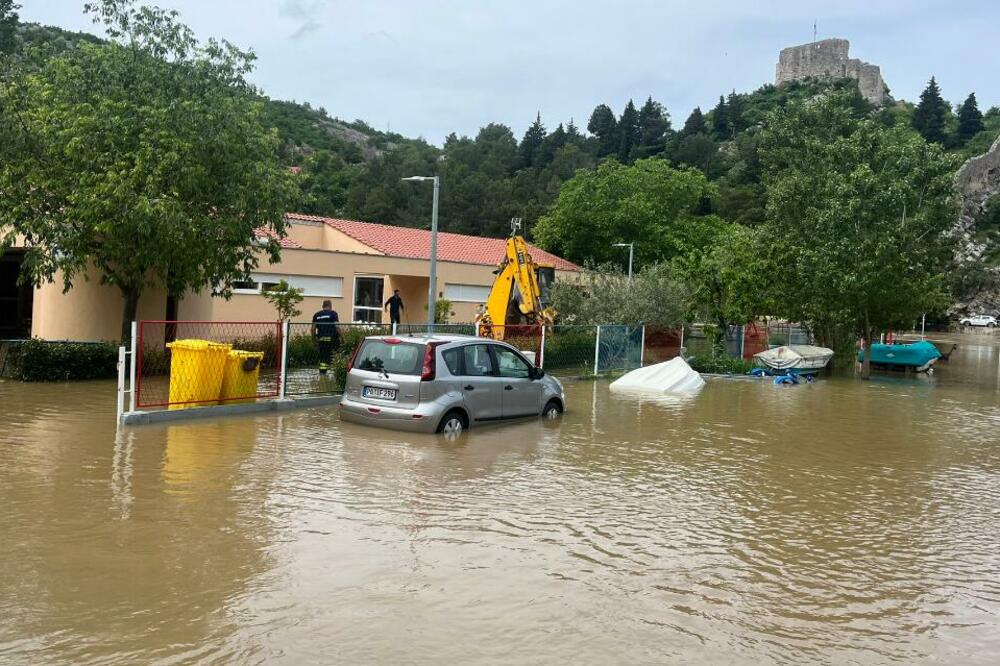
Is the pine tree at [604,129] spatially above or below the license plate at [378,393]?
above

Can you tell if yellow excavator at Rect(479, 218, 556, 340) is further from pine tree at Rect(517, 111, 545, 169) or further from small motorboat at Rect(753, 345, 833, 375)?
pine tree at Rect(517, 111, 545, 169)

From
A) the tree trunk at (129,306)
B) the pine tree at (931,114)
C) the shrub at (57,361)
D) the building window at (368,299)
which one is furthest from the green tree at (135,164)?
the pine tree at (931,114)

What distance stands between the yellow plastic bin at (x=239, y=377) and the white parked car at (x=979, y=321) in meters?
101

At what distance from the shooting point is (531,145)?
403 ft

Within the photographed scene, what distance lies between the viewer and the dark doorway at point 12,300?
24.4 metres

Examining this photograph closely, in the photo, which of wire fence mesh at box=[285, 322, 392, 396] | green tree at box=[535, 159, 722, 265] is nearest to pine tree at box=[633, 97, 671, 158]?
green tree at box=[535, 159, 722, 265]

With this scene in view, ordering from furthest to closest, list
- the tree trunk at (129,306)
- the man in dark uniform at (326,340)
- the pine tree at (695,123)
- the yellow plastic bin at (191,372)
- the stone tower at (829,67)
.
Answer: the stone tower at (829,67), the pine tree at (695,123), the tree trunk at (129,306), the man in dark uniform at (326,340), the yellow plastic bin at (191,372)

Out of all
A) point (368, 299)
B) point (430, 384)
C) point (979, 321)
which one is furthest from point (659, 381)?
point (979, 321)

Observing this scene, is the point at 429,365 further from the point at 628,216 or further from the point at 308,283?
the point at 628,216

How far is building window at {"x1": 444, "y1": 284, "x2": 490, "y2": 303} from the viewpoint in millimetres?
38719

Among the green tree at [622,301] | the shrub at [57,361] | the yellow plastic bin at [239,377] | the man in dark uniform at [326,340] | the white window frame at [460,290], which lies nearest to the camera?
the yellow plastic bin at [239,377]

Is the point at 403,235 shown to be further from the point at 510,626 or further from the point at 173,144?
the point at 510,626

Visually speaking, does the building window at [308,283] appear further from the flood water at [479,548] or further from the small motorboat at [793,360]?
the flood water at [479,548]

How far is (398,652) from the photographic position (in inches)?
185
